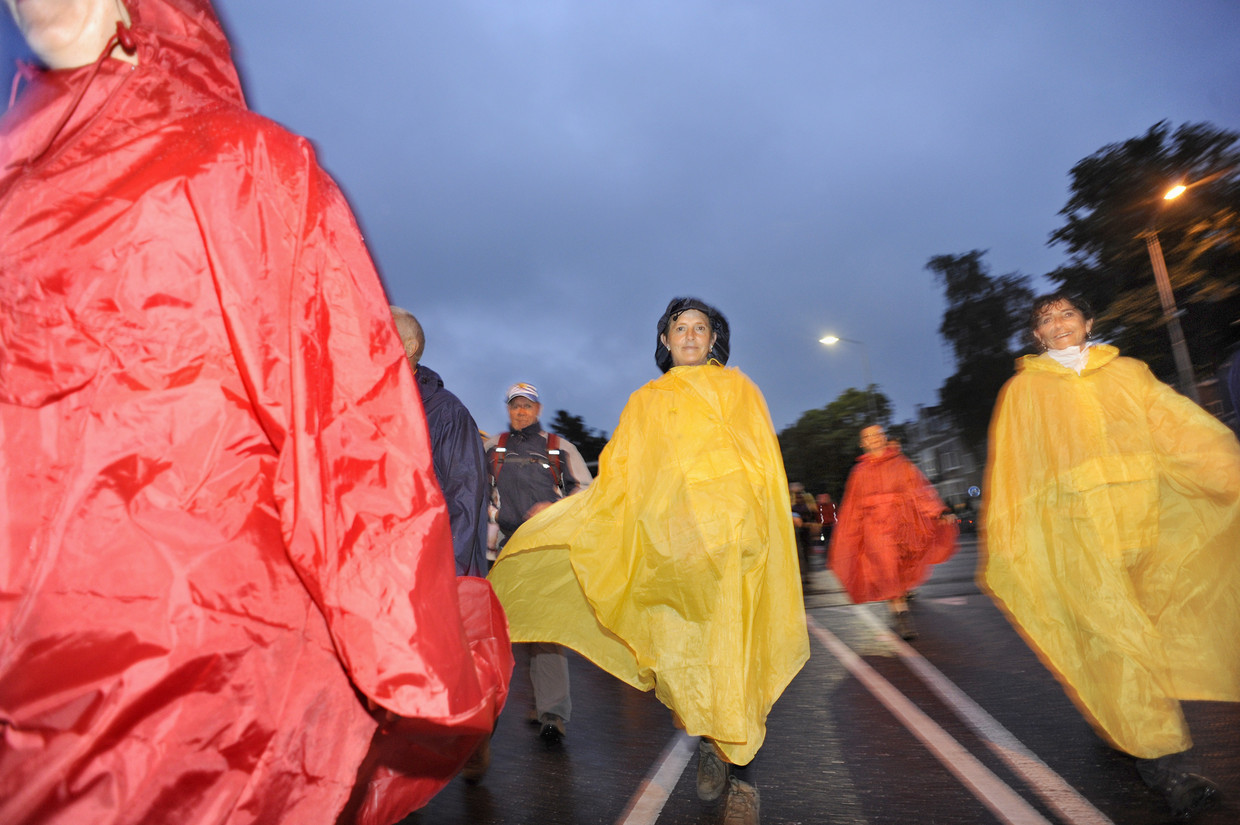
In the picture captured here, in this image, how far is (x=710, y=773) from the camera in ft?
10.3

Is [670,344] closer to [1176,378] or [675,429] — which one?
[675,429]

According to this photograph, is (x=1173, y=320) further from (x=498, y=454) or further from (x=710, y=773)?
(x=710, y=773)

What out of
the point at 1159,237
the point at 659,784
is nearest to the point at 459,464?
the point at 659,784

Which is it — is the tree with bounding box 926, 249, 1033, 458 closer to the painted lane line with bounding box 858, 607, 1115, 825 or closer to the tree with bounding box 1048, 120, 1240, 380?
the tree with bounding box 1048, 120, 1240, 380

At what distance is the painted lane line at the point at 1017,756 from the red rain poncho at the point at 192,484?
2.36 metres

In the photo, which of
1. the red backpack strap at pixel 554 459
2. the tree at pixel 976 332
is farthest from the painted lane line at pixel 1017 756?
the tree at pixel 976 332

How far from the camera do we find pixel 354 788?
4.59 ft

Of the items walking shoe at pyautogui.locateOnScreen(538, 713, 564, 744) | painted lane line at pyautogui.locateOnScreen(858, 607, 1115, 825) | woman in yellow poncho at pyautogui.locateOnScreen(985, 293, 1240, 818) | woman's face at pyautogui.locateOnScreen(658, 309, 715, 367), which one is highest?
woman's face at pyautogui.locateOnScreen(658, 309, 715, 367)

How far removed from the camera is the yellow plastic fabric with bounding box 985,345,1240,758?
317 centimetres

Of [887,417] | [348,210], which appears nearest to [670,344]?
[348,210]

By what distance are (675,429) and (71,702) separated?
249cm

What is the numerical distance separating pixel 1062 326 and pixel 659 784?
287cm

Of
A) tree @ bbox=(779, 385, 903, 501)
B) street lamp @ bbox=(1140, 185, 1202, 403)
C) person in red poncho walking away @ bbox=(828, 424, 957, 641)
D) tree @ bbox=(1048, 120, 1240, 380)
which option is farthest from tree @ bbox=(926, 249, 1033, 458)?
person in red poncho walking away @ bbox=(828, 424, 957, 641)

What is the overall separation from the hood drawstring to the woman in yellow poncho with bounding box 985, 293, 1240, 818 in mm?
3615
